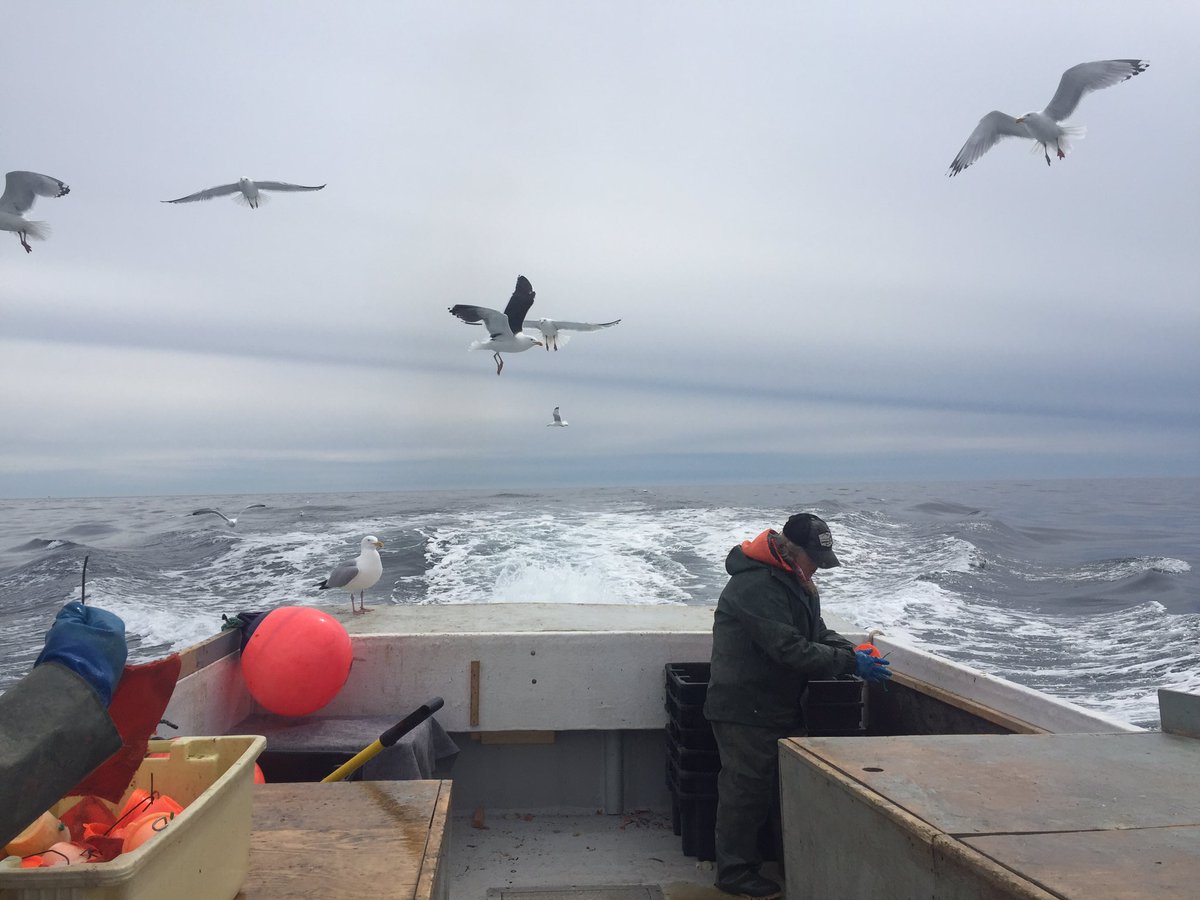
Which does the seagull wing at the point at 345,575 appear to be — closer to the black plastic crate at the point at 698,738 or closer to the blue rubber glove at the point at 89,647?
the black plastic crate at the point at 698,738

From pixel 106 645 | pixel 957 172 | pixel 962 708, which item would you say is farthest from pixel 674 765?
pixel 957 172

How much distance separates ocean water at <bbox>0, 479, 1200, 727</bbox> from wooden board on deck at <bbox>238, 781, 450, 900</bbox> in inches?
182

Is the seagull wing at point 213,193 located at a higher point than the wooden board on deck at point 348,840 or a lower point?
higher

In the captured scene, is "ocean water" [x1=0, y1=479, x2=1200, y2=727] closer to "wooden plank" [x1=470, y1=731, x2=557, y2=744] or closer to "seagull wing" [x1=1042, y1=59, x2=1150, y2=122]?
"wooden plank" [x1=470, y1=731, x2=557, y2=744]

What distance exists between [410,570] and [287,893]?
1336cm

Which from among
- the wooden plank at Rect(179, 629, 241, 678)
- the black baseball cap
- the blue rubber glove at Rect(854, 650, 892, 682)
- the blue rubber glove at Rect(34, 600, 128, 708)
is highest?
the blue rubber glove at Rect(34, 600, 128, 708)

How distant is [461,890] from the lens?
326 centimetres

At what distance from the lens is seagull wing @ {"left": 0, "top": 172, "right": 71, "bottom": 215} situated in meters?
Answer: 8.40

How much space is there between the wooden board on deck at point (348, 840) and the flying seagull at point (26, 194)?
8398 millimetres

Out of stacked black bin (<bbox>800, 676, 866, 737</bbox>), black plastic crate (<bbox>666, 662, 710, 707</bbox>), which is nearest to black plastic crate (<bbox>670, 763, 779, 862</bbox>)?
black plastic crate (<bbox>666, 662, 710, 707</bbox>)

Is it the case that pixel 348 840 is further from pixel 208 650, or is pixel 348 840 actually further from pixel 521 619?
pixel 521 619

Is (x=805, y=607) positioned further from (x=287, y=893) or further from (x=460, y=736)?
(x=287, y=893)

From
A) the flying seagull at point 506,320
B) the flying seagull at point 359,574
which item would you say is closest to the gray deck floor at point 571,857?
the flying seagull at point 359,574

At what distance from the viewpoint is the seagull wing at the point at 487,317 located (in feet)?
24.6
